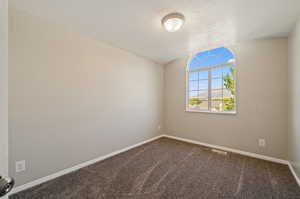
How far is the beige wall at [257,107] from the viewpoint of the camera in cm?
217

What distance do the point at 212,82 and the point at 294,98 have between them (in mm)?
1436

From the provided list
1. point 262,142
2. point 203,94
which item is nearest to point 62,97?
point 203,94

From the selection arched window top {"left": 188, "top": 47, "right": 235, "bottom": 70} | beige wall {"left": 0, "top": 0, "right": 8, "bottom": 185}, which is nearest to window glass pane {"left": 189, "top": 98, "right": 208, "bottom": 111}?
arched window top {"left": 188, "top": 47, "right": 235, "bottom": 70}

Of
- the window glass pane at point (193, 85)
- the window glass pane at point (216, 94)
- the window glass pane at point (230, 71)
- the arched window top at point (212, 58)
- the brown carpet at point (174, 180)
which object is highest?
the arched window top at point (212, 58)

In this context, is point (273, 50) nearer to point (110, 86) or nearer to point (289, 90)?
point (289, 90)

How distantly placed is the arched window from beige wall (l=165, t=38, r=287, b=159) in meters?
0.21

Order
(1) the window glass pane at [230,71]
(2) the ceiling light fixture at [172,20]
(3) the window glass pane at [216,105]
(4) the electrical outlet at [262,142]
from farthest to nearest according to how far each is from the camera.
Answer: (3) the window glass pane at [216,105] → (1) the window glass pane at [230,71] → (4) the electrical outlet at [262,142] → (2) the ceiling light fixture at [172,20]

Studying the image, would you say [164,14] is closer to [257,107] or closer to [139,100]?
[139,100]

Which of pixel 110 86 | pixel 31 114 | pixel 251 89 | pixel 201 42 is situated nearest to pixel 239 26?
pixel 201 42

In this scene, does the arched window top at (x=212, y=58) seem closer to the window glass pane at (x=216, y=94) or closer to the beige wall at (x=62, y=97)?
the window glass pane at (x=216, y=94)

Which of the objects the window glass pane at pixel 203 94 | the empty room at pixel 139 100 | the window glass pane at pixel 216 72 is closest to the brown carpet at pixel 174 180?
the empty room at pixel 139 100

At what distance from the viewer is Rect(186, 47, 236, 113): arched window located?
2779 mm

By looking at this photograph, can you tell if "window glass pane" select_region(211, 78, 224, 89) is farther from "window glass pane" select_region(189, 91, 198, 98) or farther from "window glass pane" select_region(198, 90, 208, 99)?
"window glass pane" select_region(189, 91, 198, 98)

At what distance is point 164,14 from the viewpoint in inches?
66.0
